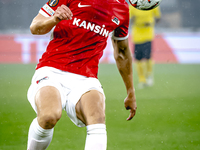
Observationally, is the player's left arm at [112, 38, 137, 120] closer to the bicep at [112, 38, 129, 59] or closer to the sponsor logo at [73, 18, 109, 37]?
the bicep at [112, 38, 129, 59]

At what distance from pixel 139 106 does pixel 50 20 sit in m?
3.29

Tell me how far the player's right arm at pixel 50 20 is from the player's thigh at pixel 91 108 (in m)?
0.52

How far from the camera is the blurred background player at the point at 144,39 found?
711 cm

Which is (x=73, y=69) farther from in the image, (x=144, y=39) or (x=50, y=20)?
(x=144, y=39)

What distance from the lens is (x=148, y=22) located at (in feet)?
24.3

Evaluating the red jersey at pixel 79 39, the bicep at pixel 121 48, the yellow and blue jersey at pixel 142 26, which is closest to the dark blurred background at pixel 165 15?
the yellow and blue jersey at pixel 142 26

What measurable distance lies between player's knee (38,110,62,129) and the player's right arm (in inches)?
20.8

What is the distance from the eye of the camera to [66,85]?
7.51 feet

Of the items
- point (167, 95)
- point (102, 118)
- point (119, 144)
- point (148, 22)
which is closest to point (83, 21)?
point (102, 118)

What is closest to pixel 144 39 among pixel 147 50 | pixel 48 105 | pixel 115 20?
pixel 147 50

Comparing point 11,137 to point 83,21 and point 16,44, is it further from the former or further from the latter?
point 16,44

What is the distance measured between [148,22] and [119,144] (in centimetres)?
481

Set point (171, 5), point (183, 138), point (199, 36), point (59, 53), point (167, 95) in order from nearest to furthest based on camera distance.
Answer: point (59, 53) → point (183, 138) → point (167, 95) → point (199, 36) → point (171, 5)

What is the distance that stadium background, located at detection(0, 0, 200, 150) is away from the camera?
10.5 feet
